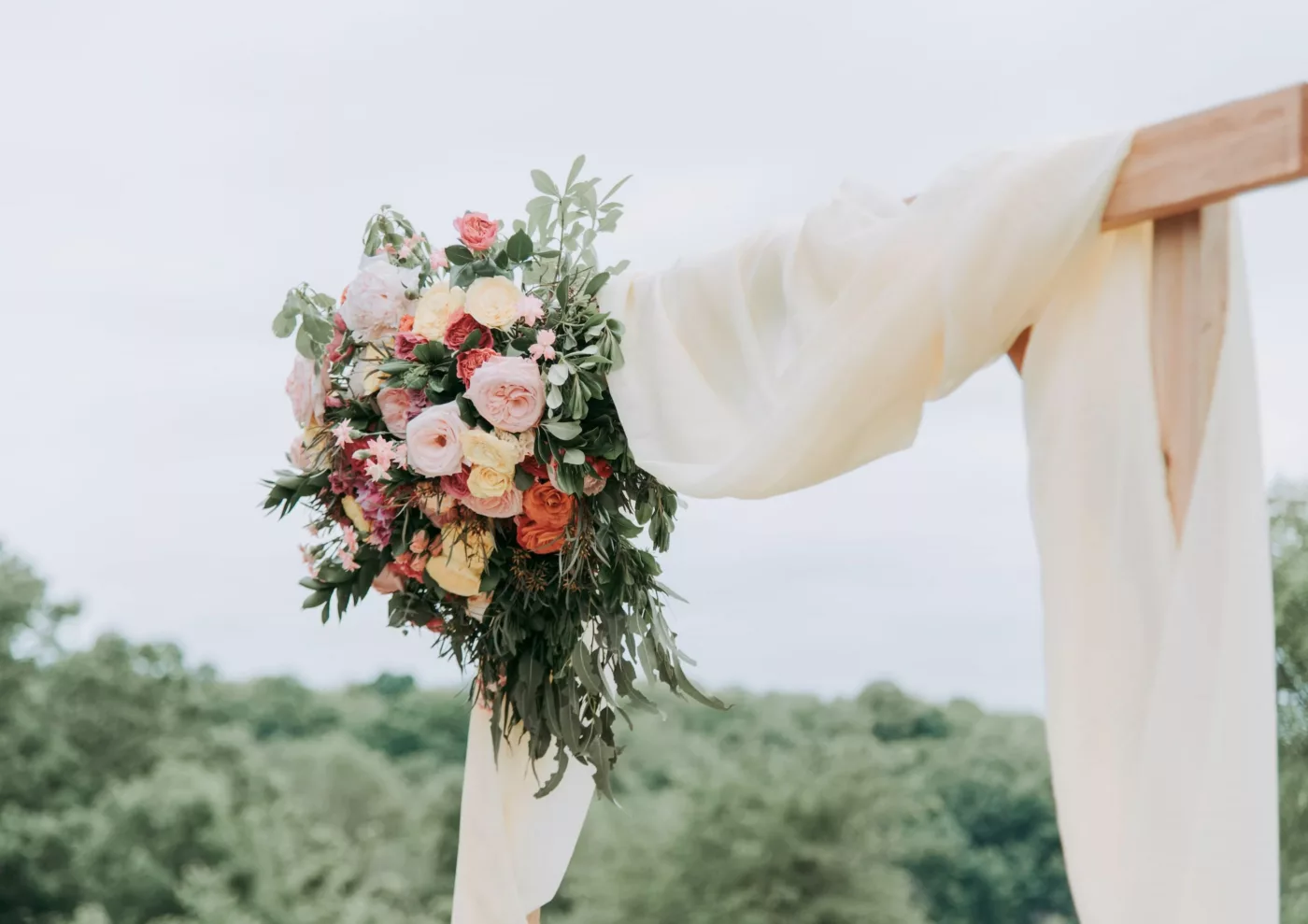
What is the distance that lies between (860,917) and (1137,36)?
4.53 m

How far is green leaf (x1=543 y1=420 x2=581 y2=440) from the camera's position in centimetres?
198

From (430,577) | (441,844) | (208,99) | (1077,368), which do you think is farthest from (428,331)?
(441,844)

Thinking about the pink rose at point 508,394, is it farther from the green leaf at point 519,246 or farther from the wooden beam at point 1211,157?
the wooden beam at point 1211,157

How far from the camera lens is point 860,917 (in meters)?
6.57

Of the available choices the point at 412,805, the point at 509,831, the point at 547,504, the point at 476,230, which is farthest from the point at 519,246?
the point at 412,805

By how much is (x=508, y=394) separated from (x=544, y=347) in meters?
0.10

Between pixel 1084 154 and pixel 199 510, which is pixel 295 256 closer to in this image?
pixel 199 510

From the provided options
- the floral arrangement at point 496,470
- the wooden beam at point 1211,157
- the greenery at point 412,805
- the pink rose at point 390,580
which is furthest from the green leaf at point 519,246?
the greenery at point 412,805

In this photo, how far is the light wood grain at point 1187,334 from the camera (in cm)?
130

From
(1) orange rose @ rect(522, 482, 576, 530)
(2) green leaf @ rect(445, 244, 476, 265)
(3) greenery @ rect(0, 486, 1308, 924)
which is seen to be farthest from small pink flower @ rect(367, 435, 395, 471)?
(3) greenery @ rect(0, 486, 1308, 924)

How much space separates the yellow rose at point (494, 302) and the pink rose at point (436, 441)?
6.5 inches

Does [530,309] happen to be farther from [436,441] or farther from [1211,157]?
[1211,157]

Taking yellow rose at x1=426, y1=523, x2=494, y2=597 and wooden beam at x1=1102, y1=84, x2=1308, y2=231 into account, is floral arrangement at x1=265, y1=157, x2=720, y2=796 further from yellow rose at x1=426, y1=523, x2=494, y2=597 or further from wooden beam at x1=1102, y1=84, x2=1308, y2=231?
wooden beam at x1=1102, y1=84, x2=1308, y2=231

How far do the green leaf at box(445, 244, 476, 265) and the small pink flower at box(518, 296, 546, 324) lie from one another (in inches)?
6.4
